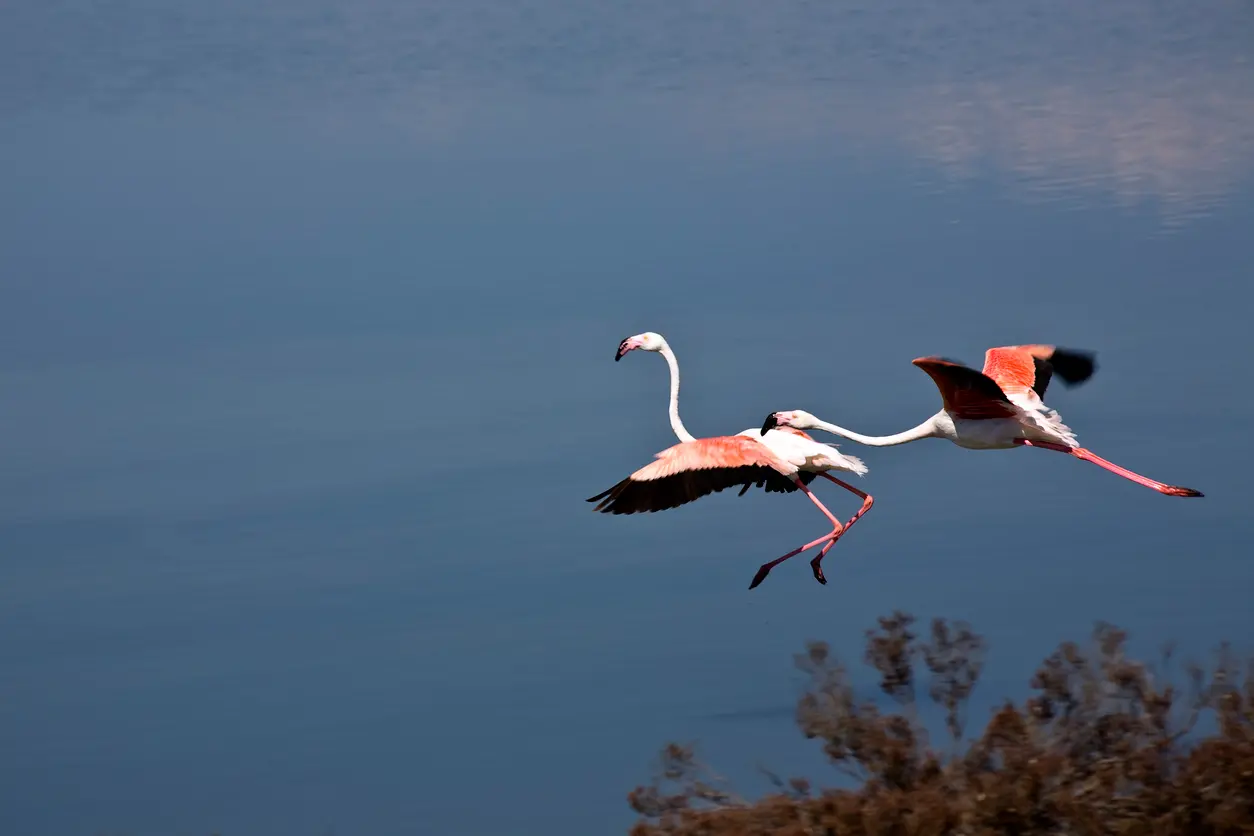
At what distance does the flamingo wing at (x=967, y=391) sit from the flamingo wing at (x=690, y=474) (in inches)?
39.3

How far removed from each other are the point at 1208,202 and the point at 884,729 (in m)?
11.9

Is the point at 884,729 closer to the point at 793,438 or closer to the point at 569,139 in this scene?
the point at 793,438

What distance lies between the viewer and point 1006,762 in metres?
6.96

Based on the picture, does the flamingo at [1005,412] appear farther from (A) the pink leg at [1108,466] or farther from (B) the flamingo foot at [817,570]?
(B) the flamingo foot at [817,570]

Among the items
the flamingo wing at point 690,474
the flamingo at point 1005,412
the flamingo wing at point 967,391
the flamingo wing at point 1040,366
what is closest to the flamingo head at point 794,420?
the flamingo at point 1005,412

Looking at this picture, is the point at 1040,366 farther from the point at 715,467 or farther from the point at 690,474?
the point at 690,474

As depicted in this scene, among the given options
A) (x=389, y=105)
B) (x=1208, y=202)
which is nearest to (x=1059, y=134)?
(x=1208, y=202)

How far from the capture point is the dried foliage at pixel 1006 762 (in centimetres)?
672

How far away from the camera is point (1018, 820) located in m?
6.74

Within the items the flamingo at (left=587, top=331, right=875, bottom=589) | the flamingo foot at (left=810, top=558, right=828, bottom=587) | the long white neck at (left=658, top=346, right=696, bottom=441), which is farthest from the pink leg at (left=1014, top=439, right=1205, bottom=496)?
the long white neck at (left=658, top=346, right=696, bottom=441)

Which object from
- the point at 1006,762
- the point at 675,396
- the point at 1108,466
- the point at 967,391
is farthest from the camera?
the point at 675,396

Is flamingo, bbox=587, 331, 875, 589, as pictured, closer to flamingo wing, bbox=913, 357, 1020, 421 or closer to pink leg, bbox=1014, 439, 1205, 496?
flamingo wing, bbox=913, 357, 1020, 421

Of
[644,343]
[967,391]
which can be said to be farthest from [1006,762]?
[644,343]

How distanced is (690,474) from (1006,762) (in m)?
3.63
